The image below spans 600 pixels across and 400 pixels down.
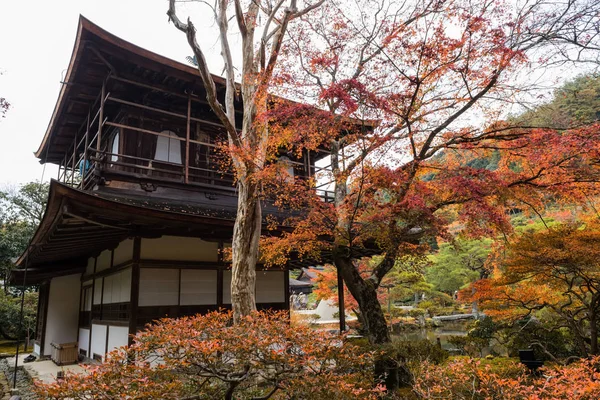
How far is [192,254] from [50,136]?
711 cm

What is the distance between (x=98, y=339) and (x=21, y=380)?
7.33 ft

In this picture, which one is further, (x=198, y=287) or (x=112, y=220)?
(x=198, y=287)

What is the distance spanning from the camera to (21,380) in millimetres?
9531

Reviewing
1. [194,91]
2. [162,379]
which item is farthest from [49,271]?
[162,379]

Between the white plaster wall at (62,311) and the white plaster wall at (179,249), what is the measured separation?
21.5 feet

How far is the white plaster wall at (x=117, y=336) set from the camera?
7.60 m

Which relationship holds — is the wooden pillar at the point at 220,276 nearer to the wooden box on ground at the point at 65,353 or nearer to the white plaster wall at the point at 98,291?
the white plaster wall at the point at 98,291

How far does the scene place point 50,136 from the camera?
11.9 m

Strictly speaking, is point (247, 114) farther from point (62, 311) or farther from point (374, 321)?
point (62, 311)

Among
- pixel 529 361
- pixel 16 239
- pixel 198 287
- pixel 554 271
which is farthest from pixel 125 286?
pixel 16 239

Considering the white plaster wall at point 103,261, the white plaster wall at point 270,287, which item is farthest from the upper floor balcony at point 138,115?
the white plaster wall at point 270,287

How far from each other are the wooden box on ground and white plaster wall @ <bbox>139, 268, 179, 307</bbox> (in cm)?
497

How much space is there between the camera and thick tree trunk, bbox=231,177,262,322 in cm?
620

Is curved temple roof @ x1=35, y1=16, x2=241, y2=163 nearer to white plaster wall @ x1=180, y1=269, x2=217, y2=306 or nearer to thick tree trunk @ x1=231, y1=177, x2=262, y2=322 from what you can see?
thick tree trunk @ x1=231, y1=177, x2=262, y2=322
